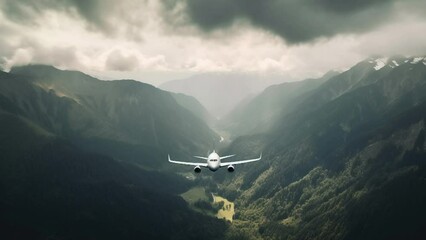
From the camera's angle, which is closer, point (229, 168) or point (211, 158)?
point (229, 168)
